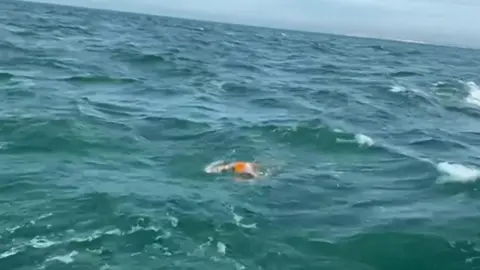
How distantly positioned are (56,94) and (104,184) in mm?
16278

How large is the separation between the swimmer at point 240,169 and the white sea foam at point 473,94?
3079 centimetres

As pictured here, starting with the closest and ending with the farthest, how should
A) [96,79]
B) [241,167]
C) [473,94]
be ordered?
[241,167], [96,79], [473,94]

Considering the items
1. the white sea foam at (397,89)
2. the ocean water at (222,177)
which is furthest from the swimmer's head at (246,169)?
the white sea foam at (397,89)

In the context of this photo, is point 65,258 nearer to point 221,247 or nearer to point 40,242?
point 40,242

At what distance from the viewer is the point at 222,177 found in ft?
72.2

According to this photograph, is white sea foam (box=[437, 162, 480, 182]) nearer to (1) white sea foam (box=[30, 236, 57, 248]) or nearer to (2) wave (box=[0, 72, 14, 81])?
(1) white sea foam (box=[30, 236, 57, 248])

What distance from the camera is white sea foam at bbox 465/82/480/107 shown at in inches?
1909

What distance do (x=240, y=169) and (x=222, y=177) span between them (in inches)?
41.2

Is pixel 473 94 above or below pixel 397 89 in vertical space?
above

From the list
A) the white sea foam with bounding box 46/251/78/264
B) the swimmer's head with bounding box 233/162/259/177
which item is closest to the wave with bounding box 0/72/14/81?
the swimmer's head with bounding box 233/162/259/177

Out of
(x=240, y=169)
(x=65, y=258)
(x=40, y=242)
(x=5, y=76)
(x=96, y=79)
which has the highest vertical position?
(x=96, y=79)

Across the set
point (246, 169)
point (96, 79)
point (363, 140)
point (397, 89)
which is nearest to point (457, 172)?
point (363, 140)

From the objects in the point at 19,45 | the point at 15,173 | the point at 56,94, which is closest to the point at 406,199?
the point at 15,173

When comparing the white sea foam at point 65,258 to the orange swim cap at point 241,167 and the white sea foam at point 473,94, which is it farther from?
the white sea foam at point 473,94
